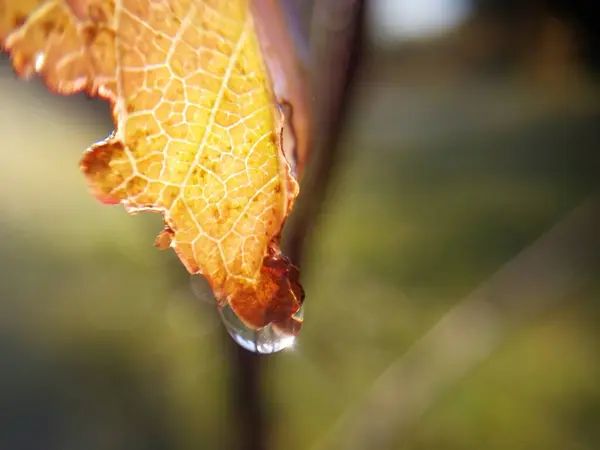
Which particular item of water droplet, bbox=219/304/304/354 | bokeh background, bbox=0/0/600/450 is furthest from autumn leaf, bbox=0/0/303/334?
bokeh background, bbox=0/0/600/450

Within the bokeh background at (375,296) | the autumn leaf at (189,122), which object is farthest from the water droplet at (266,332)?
the bokeh background at (375,296)

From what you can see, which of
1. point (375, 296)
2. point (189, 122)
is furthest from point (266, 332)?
point (375, 296)

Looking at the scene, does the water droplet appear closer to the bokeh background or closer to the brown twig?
the brown twig

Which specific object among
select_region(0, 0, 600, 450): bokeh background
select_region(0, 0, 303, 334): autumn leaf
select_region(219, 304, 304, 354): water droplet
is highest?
select_region(0, 0, 303, 334): autumn leaf

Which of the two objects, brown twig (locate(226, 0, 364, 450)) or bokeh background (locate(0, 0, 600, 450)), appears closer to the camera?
brown twig (locate(226, 0, 364, 450))

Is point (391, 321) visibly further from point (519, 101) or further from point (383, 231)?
point (519, 101)

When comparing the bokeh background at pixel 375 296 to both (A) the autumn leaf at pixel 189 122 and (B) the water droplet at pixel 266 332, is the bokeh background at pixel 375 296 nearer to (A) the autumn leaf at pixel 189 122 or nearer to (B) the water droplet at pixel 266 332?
(B) the water droplet at pixel 266 332

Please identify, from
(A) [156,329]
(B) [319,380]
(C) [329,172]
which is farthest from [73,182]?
(C) [329,172]
